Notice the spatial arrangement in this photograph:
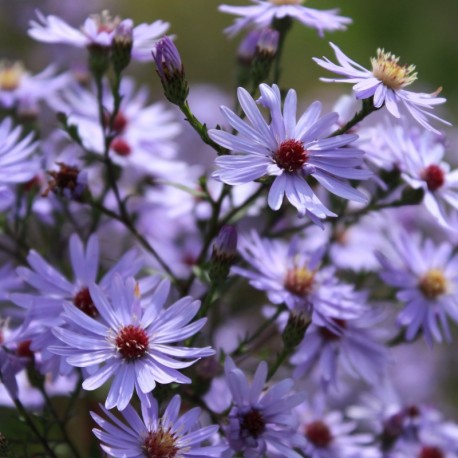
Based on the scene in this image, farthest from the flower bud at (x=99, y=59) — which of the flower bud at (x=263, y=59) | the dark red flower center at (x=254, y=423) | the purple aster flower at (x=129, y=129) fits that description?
the dark red flower center at (x=254, y=423)

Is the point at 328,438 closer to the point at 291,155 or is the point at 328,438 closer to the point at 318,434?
the point at 318,434

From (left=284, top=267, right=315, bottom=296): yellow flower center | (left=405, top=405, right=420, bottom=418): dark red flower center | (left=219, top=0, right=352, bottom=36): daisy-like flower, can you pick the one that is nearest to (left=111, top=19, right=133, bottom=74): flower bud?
(left=219, top=0, right=352, bottom=36): daisy-like flower

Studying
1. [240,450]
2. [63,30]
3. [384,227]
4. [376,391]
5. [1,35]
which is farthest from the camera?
[1,35]

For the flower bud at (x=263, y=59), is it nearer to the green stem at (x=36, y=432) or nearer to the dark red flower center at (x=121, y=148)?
the dark red flower center at (x=121, y=148)

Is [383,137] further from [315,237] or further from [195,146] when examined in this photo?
[195,146]

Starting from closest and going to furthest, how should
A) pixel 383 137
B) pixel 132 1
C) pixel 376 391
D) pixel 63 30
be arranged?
pixel 383 137 → pixel 63 30 → pixel 376 391 → pixel 132 1

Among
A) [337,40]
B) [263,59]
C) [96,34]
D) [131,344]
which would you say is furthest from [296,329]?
[337,40]

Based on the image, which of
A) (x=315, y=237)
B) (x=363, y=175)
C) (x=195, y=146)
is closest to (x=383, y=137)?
(x=363, y=175)
